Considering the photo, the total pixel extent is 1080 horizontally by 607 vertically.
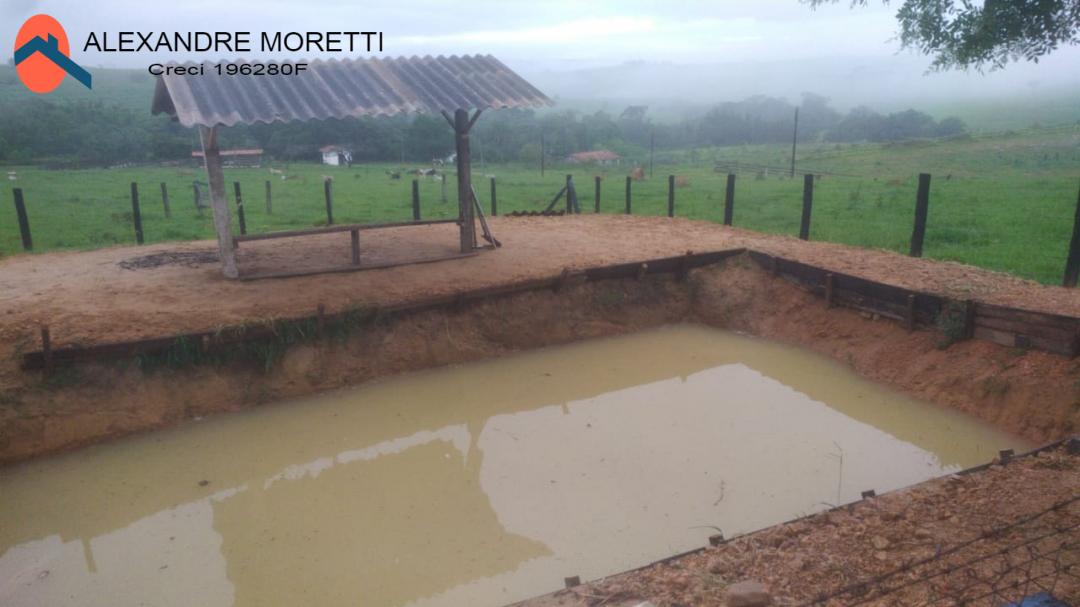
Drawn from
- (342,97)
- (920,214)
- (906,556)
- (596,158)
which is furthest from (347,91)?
(596,158)

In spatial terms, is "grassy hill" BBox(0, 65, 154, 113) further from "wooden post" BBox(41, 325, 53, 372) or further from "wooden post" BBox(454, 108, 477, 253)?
"wooden post" BBox(41, 325, 53, 372)

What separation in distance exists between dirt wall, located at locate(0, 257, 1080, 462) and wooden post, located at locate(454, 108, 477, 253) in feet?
6.23

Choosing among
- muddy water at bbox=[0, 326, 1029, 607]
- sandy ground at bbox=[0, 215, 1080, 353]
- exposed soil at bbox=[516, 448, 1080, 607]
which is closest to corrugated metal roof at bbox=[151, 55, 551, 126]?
sandy ground at bbox=[0, 215, 1080, 353]

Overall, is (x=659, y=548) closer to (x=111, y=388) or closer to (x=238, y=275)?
(x=111, y=388)

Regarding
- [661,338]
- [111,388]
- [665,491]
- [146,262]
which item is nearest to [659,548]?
[665,491]

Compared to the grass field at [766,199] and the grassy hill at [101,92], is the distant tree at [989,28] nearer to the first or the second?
the grass field at [766,199]

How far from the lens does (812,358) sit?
8.60m

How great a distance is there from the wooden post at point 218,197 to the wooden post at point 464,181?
305cm

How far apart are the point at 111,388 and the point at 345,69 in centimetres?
510

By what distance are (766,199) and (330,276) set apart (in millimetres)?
12133

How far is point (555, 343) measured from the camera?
9234 mm

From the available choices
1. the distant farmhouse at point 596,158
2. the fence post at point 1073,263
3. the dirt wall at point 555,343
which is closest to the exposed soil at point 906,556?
the dirt wall at point 555,343

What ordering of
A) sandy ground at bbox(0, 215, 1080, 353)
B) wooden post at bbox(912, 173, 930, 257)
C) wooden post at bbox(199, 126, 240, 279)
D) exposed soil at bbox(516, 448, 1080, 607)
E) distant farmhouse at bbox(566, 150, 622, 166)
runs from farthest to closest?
distant farmhouse at bbox(566, 150, 622, 166)
wooden post at bbox(912, 173, 930, 257)
wooden post at bbox(199, 126, 240, 279)
sandy ground at bbox(0, 215, 1080, 353)
exposed soil at bbox(516, 448, 1080, 607)

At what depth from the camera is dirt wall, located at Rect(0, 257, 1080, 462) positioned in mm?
6418
